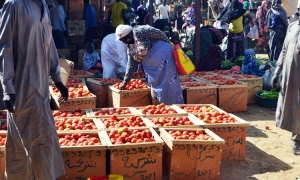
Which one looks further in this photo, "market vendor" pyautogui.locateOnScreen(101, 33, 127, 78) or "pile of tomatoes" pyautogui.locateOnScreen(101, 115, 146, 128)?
"market vendor" pyautogui.locateOnScreen(101, 33, 127, 78)

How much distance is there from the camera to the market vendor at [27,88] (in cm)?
341

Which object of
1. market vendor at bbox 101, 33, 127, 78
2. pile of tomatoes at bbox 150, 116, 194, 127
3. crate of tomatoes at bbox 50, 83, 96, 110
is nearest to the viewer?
pile of tomatoes at bbox 150, 116, 194, 127

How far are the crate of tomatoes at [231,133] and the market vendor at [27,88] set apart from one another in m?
2.21

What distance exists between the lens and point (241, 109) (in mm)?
7914

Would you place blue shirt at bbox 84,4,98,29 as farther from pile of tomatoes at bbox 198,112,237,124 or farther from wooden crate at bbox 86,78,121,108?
pile of tomatoes at bbox 198,112,237,124

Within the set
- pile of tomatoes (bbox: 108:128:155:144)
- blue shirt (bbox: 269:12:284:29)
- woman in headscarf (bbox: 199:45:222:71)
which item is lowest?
pile of tomatoes (bbox: 108:128:155:144)

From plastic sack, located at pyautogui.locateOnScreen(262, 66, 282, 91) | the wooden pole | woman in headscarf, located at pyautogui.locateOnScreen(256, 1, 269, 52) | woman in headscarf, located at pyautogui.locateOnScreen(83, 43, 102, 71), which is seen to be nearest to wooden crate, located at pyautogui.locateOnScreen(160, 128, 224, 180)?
plastic sack, located at pyautogui.locateOnScreen(262, 66, 282, 91)

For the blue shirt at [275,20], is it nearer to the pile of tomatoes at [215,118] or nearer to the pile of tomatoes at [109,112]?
the pile of tomatoes at [215,118]

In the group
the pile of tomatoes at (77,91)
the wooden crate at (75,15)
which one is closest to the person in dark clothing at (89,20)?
the wooden crate at (75,15)

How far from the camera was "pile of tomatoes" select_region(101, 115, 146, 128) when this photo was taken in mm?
5102

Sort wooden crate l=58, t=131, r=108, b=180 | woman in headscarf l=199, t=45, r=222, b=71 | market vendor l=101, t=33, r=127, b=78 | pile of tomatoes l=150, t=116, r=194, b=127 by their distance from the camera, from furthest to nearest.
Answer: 1. woman in headscarf l=199, t=45, r=222, b=71
2. market vendor l=101, t=33, r=127, b=78
3. pile of tomatoes l=150, t=116, r=194, b=127
4. wooden crate l=58, t=131, r=108, b=180

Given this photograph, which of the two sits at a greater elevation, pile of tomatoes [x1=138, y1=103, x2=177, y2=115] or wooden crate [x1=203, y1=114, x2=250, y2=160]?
pile of tomatoes [x1=138, y1=103, x2=177, y2=115]

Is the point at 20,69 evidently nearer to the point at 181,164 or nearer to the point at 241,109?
the point at 181,164

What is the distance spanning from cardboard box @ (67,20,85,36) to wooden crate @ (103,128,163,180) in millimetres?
8892
